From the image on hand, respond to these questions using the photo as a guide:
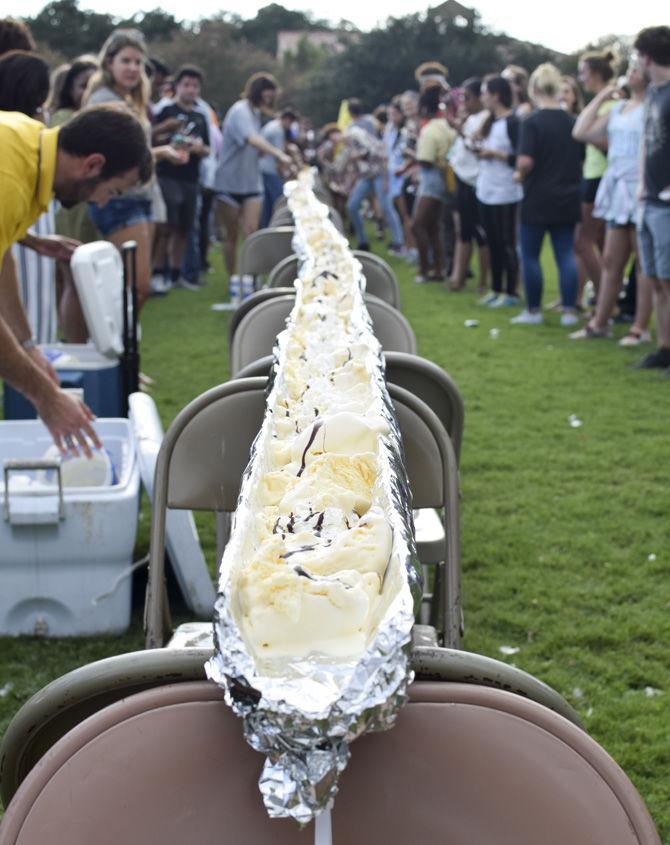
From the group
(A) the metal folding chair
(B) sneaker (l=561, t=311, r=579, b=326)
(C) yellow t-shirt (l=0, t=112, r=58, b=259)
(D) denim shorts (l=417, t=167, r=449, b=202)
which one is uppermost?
(C) yellow t-shirt (l=0, t=112, r=58, b=259)

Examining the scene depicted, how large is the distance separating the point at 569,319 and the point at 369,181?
18.6 ft

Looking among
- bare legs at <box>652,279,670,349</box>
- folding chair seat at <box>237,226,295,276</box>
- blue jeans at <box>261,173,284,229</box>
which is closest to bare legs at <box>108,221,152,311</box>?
folding chair seat at <box>237,226,295,276</box>

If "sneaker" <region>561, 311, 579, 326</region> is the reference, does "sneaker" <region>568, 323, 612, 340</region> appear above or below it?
above

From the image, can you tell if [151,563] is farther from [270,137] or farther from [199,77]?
[270,137]

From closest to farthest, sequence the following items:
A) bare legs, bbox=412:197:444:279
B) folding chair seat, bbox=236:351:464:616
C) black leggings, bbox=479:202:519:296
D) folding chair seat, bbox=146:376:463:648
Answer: folding chair seat, bbox=146:376:463:648 < folding chair seat, bbox=236:351:464:616 < black leggings, bbox=479:202:519:296 < bare legs, bbox=412:197:444:279

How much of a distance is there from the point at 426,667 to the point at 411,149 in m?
10.8

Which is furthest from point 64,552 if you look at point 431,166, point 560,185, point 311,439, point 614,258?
point 431,166

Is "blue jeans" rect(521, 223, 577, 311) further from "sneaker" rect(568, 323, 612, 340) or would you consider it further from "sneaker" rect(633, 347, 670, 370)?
"sneaker" rect(633, 347, 670, 370)

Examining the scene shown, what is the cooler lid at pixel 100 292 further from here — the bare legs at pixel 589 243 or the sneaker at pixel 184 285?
the sneaker at pixel 184 285

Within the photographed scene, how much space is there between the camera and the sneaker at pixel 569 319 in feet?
27.3

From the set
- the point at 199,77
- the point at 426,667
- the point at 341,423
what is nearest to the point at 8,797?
the point at 426,667

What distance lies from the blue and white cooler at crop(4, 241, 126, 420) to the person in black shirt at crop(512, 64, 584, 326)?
4.23m

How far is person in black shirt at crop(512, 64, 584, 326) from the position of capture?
7.77m

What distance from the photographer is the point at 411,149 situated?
11.5 meters
